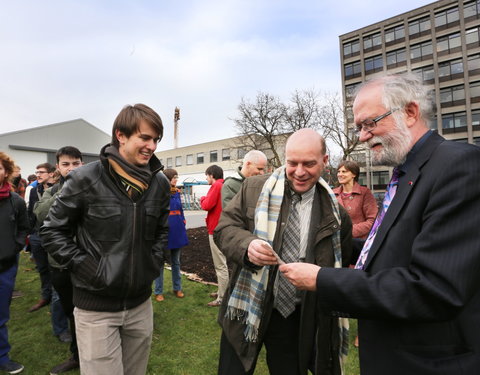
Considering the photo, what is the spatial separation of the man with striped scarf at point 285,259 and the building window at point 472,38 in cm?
5315

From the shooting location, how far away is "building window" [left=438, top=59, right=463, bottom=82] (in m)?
41.8

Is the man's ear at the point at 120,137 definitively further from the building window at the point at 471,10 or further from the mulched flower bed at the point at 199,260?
the building window at the point at 471,10

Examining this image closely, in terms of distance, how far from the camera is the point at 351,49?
51875mm

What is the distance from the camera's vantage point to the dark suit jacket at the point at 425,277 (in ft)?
3.67

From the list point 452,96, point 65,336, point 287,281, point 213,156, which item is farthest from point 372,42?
point 65,336

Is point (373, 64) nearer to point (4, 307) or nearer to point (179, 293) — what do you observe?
point (179, 293)

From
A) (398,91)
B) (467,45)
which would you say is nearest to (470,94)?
(467,45)

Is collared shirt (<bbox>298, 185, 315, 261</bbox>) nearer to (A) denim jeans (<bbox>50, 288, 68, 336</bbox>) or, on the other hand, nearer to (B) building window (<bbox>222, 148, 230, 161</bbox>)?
(A) denim jeans (<bbox>50, 288, 68, 336</bbox>)

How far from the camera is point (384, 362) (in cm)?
137

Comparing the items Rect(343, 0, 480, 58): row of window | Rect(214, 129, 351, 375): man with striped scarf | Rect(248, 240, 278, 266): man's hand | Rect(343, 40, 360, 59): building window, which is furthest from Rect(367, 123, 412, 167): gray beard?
Rect(343, 40, 360, 59): building window

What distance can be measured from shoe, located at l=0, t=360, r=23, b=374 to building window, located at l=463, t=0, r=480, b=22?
56.0 m

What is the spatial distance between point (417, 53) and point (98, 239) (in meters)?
55.6

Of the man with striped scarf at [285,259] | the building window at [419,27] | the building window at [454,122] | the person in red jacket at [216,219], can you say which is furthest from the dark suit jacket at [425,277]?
the building window at [419,27]

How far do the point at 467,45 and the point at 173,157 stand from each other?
5039 cm
